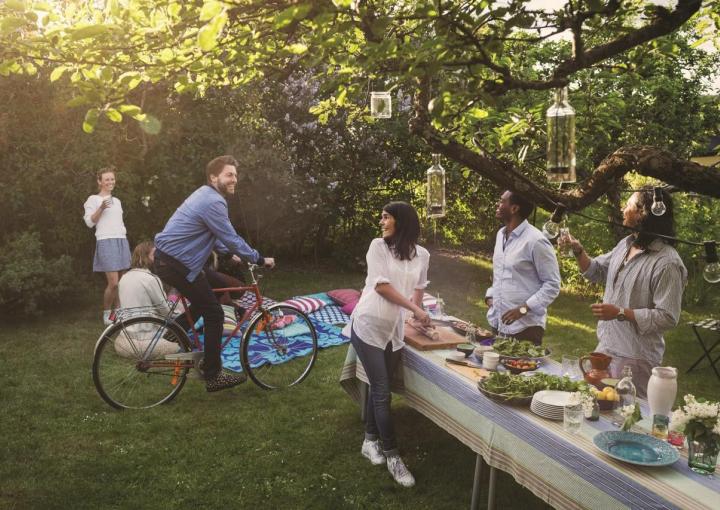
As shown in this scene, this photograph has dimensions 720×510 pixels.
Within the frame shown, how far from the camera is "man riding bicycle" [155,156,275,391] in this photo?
520 cm

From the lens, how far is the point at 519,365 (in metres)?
3.73

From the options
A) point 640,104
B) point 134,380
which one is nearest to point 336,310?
point 134,380

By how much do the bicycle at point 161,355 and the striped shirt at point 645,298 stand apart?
10.5ft

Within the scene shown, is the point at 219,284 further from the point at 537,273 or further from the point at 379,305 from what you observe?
the point at 537,273

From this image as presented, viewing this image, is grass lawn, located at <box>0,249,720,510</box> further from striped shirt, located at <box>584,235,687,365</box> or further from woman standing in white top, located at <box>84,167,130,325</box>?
woman standing in white top, located at <box>84,167,130,325</box>

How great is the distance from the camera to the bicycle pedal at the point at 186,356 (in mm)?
5400

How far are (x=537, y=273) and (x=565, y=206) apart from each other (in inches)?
86.0

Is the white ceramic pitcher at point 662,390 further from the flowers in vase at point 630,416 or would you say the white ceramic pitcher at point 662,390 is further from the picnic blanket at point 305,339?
the picnic blanket at point 305,339

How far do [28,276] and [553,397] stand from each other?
749 centimetres

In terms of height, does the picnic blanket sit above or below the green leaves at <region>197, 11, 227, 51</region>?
below

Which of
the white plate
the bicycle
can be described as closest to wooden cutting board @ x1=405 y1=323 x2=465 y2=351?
the white plate

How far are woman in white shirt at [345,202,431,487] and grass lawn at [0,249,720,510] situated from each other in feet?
1.24

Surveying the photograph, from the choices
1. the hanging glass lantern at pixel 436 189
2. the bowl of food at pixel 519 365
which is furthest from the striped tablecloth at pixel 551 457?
the hanging glass lantern at pixel 436 189

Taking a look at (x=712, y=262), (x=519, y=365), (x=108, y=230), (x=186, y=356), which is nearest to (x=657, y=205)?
(x=712, y=262)
